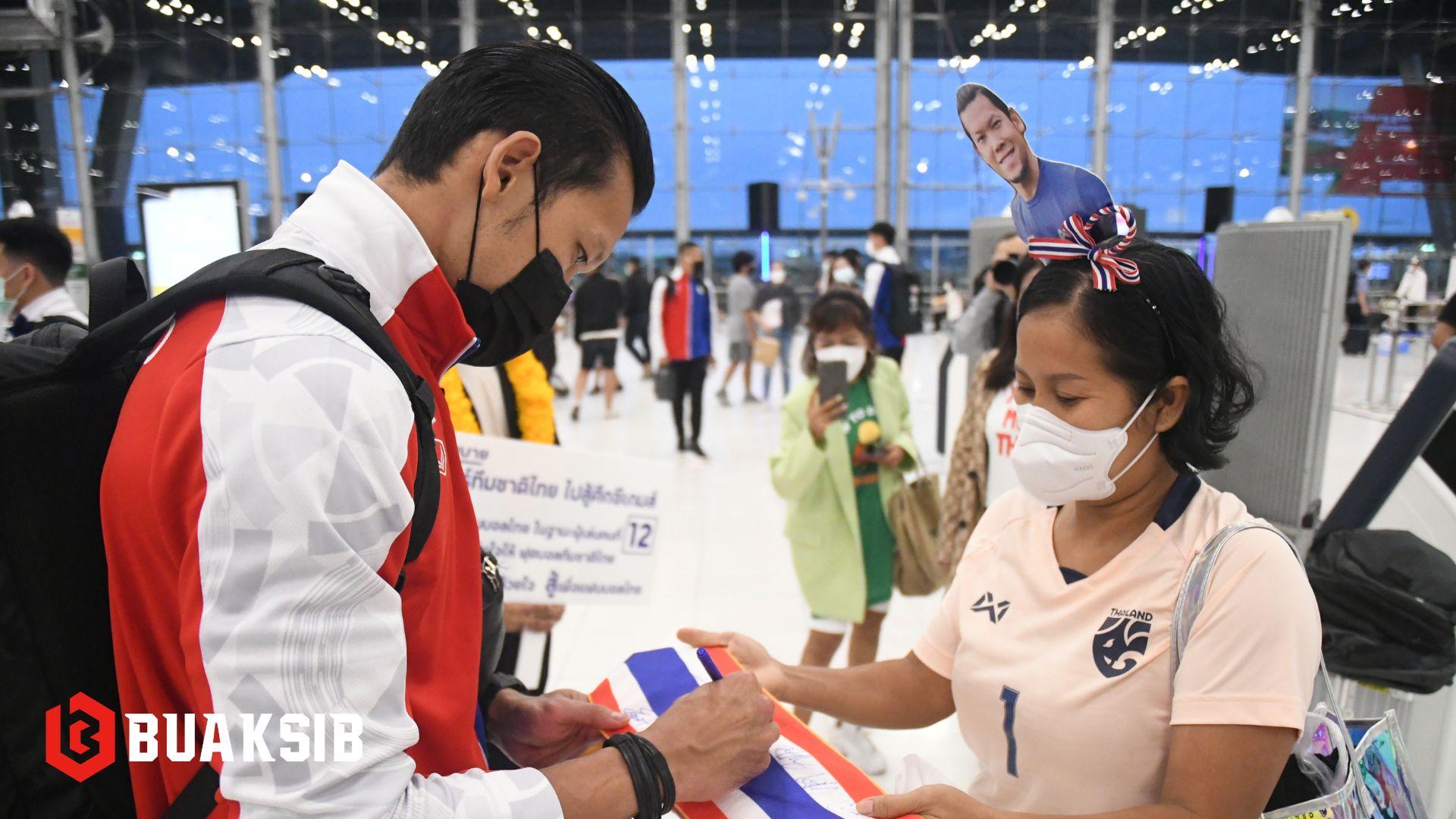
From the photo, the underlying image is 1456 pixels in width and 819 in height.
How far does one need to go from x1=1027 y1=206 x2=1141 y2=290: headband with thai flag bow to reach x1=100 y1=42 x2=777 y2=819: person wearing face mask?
2.00 feet

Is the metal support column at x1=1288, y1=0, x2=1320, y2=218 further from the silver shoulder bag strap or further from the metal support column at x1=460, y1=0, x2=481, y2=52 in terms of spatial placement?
the silver shoulder bag strap

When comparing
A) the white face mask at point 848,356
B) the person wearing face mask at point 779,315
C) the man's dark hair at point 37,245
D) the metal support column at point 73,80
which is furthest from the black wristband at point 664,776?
the person wearing face mask at point 779,315

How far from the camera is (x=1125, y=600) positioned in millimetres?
1206

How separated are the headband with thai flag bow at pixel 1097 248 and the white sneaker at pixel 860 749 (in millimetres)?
2095

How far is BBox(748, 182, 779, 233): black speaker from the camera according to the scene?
568 inches

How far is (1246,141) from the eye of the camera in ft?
60.2

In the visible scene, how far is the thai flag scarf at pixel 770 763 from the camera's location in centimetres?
100

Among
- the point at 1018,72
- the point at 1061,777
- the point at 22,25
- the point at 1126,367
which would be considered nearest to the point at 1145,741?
the point at 1061,777

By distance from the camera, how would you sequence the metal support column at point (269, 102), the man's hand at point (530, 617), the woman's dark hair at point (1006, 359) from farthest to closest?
the metal support column at point (269, 102) < the woman's dark hair at point (1006, 359) < the man's hand at point (530, 617)

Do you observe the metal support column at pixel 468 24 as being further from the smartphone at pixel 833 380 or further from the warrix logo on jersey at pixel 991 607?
the warrix logo on jersey at pixel 991 607

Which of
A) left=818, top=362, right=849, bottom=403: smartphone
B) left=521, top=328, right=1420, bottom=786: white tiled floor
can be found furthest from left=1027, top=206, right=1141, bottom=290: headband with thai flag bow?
left=818, top=362, right=849, bottom=403: smartphone

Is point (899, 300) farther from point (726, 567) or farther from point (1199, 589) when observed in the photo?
point (1199, 589)

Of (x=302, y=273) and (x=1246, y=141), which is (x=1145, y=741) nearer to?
(x=302, y=273)

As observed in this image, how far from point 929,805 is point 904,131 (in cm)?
1805
